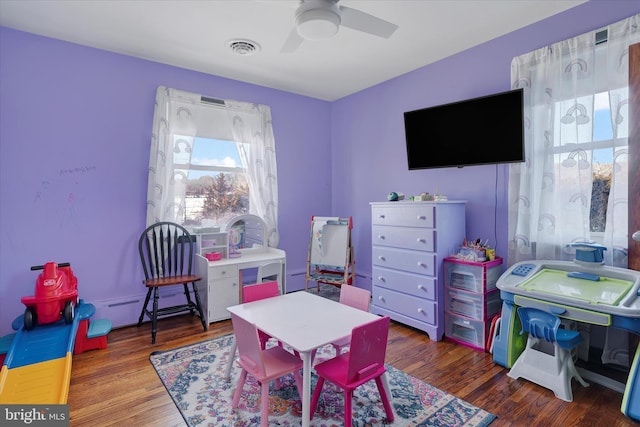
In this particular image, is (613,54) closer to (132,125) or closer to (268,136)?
(268,136)

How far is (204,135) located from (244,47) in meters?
1.08

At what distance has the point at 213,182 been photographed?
149 inches

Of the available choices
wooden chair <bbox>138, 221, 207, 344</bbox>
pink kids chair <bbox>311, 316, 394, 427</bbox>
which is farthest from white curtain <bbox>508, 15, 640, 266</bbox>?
wooden chair <bbox>138, 221, 207, 344</bbox>

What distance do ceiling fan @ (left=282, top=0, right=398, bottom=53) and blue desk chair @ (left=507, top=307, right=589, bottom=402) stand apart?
6.96 feet

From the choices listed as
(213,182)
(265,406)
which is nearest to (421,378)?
(265,406)

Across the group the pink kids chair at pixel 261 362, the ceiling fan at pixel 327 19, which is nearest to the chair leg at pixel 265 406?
the pink kids chair at pixel 261 362

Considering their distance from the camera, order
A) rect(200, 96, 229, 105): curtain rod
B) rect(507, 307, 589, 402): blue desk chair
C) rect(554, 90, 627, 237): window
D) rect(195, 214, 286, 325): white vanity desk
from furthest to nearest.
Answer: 1. rect(200, 96, 229, 105): curtain rod
2. rect(195, 214, 286, 325): white vanity desk
3. rect(554, 90, 627, 237): window
4. rect(507, 307, 589, 402): blue desk chair

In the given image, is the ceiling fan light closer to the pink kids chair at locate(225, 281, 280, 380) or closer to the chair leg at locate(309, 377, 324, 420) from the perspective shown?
the pink kids chair at locate(225, 281, 280, 380)

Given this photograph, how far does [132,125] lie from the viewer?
10.6ft

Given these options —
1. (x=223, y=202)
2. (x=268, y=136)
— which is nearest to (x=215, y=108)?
(x=268, y=136)

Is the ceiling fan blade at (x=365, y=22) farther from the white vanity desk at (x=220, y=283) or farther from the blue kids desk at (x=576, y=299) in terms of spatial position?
the white vanity desk at (x=220, y=283)

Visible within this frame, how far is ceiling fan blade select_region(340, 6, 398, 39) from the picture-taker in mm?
2057

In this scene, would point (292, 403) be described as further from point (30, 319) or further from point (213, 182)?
point (213, 182)

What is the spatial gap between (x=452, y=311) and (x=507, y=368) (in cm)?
61
